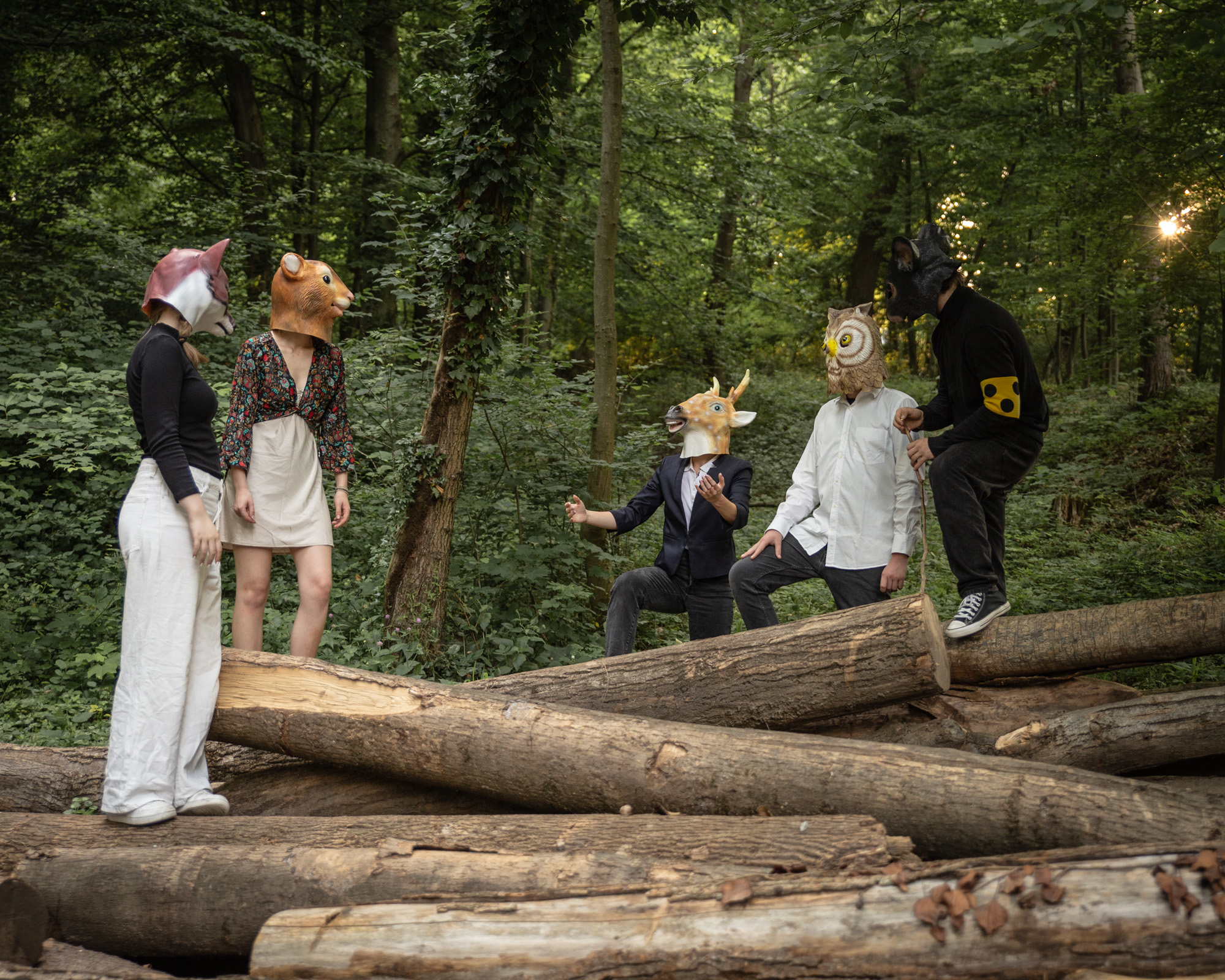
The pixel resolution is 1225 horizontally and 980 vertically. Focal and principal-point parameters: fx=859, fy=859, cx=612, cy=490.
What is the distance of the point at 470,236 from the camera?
550cm

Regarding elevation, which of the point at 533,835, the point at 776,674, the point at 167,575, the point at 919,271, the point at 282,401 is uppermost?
the point at 919,271

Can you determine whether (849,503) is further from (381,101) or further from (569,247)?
(381,101)

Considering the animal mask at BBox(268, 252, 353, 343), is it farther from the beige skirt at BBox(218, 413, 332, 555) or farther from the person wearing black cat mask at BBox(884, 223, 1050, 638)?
the person wearing black cat mask at BBox(884, 223, 1050, 638)

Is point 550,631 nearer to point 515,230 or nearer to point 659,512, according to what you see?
point 515,230

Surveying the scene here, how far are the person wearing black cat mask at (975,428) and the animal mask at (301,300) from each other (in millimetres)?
2839

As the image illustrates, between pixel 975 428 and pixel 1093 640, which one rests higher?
pixel 975 428

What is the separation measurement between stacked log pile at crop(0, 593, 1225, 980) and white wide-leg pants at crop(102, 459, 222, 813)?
190 millimetres

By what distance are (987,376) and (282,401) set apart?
3.36 meters

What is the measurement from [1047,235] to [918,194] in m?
4.00

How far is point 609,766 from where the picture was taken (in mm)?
3227

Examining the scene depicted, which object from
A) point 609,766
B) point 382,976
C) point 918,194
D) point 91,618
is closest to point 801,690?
point 609,766

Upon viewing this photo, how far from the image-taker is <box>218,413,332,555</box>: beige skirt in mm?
→ 4066

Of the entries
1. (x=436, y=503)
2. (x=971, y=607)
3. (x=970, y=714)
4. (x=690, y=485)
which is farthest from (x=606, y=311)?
(x=970, y=714)

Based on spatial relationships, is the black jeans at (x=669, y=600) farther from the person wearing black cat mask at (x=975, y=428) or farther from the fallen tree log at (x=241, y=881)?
the fallen tree log at (x=241, y=881)
